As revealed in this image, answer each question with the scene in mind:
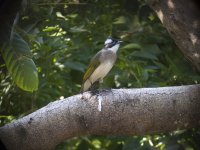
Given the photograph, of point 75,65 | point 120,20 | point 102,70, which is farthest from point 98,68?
point 120,20

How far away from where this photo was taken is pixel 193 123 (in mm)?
3646

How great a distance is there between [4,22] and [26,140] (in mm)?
1041

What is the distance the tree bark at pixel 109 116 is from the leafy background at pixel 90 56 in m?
0.35

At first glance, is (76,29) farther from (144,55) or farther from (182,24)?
(182,24)

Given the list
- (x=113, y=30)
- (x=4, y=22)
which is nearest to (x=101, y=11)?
(x=113, y=30)

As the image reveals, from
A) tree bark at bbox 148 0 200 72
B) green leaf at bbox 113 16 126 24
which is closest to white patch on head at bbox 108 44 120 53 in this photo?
green leaf at bbox 113 16 126 24

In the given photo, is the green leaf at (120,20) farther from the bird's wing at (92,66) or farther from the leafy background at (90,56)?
the bird's wing at (92,66)

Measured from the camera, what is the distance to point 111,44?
502cm

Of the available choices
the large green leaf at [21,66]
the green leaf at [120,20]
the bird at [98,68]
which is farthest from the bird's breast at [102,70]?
the large green leaf at [21,66]

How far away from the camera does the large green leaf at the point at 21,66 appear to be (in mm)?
3434

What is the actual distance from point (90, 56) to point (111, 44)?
227 mm

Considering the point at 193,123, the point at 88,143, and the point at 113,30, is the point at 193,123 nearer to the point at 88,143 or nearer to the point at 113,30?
the point at 88,143

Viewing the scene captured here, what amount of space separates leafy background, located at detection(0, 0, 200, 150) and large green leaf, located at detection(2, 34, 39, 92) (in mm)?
486

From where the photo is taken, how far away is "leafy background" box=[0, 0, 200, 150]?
4.32 m
